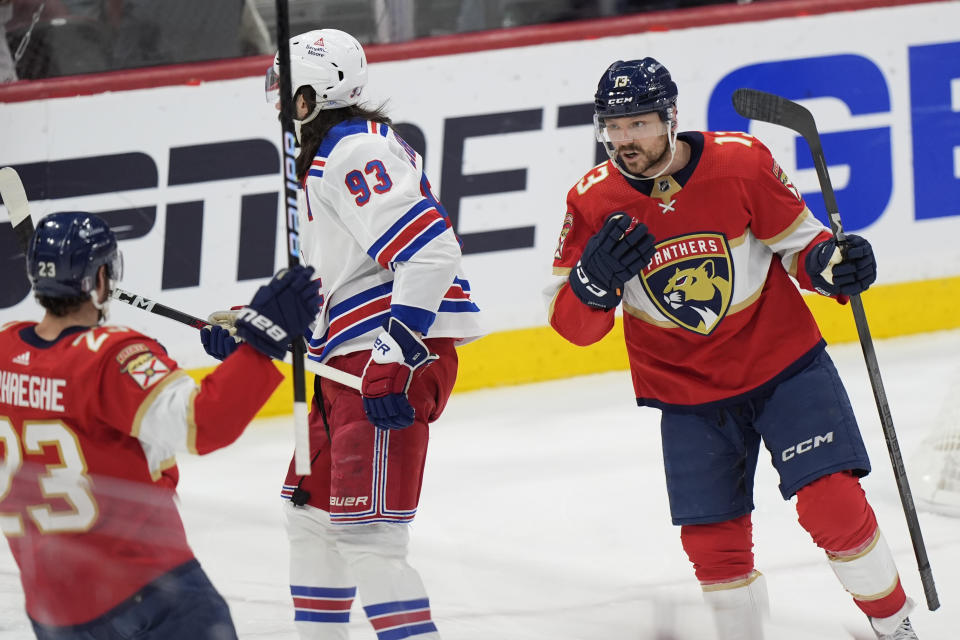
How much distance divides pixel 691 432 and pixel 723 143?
57cm

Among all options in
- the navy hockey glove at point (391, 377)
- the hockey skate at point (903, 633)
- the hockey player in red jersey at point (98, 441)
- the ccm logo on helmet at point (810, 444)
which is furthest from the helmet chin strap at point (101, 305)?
the hockey skate at point (903, 633)

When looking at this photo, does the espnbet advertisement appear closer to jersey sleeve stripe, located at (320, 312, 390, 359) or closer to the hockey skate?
jersey sleeve stripe, located at (320, 312, 390, 359)

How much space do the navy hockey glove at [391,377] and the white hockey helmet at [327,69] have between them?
1.60 feet

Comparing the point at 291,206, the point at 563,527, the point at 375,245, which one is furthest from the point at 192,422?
the point at 563,527

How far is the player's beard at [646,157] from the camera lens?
2600 millimetres

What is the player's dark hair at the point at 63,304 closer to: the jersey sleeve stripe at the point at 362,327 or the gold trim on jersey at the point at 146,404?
the gold trim on jersey at the point at 146,404

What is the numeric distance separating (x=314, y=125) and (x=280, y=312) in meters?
0.75

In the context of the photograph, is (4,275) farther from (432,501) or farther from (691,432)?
(691,432)

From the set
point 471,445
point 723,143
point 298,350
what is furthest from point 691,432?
point 471,445

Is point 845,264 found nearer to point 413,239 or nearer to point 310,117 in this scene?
point 413,239

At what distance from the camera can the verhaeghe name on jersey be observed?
1.90 metres

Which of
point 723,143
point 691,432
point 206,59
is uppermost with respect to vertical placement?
point 206,59

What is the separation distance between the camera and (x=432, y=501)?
415 cm

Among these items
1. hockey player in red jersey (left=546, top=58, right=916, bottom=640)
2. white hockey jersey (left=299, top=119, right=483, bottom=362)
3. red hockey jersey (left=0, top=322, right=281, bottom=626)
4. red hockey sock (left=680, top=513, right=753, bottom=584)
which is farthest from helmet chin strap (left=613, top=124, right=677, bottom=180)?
red hockey jersey (left=0, top=322, right=281, bottom=626)
